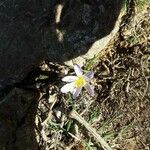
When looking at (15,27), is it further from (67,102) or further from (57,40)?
(67,102)

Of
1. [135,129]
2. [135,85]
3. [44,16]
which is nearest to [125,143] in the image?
[135,129]

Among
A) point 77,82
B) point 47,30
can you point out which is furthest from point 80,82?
point 47,30

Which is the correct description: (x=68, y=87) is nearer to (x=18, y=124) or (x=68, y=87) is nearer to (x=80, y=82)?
(x=80, y=82)

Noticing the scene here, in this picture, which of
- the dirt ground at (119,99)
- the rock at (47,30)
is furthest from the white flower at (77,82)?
the dirt ground at (119,99)

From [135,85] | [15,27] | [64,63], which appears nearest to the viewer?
[15,27]

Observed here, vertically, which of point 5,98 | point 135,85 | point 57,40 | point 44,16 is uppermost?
point 44,16

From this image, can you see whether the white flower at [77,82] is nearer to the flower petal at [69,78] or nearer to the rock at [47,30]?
the flower petal at [69,78]

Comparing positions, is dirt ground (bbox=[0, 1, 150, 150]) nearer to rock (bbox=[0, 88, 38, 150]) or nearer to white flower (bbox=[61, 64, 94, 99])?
rock (bbox=[0, 88, 38, 150])

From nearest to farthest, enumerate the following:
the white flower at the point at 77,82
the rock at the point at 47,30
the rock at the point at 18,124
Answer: the white flower at the point at 77,82, the rock at the point at 47,30, the rock at the point at 18,124
